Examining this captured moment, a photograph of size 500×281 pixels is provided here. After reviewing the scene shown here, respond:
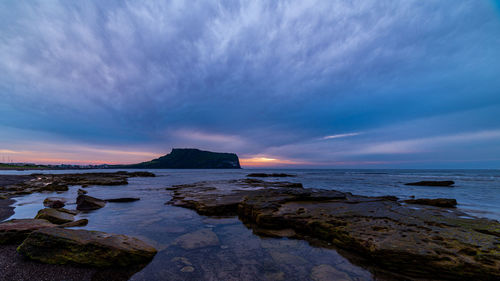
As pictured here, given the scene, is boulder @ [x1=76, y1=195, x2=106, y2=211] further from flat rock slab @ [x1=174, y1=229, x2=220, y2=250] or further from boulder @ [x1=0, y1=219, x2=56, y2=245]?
flat rock slab @ [x1=174, y1=229, x2=220, y2=250]

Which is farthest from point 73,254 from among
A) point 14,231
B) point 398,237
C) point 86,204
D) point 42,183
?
point 42,183

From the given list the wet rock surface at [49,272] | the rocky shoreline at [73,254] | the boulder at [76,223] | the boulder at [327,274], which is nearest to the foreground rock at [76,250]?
the rocky shoreline at [73,254]

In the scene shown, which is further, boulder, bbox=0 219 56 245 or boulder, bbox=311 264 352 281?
boulder, bbox=0 219 56 245

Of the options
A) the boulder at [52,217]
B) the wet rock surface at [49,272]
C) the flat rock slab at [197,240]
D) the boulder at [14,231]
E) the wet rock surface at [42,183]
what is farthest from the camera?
the wet rock surface at [42,183]

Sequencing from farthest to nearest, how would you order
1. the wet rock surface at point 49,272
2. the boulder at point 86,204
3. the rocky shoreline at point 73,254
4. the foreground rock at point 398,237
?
the boulder at point 86,204, the foreground rock at point 398,237, the rocky shoreline at point 73,254, the wet rock surface at point 49,272

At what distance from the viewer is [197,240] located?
728 cm

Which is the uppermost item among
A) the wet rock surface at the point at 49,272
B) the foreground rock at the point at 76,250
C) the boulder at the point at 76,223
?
the foreground rock at the point at 76,250

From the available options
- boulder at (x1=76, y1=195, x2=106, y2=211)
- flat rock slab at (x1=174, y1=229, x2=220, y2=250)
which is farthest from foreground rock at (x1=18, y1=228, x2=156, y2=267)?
boulder at (x1=76, y1=195, x2=106, y2=211)

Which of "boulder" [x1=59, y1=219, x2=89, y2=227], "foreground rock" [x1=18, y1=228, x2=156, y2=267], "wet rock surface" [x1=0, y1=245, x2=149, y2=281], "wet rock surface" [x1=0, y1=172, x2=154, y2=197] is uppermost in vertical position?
"foreground rock" [x1=18, y1=228, x2=156, y2=267]

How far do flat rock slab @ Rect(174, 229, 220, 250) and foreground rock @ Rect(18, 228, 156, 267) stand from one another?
64.4 inches

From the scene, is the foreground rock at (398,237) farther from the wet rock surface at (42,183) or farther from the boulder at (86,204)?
the wet rock surface at (42,183)

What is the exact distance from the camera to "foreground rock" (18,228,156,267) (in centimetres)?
492

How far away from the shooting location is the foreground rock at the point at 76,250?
492cm

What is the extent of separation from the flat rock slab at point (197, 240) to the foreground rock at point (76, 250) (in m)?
1.64
